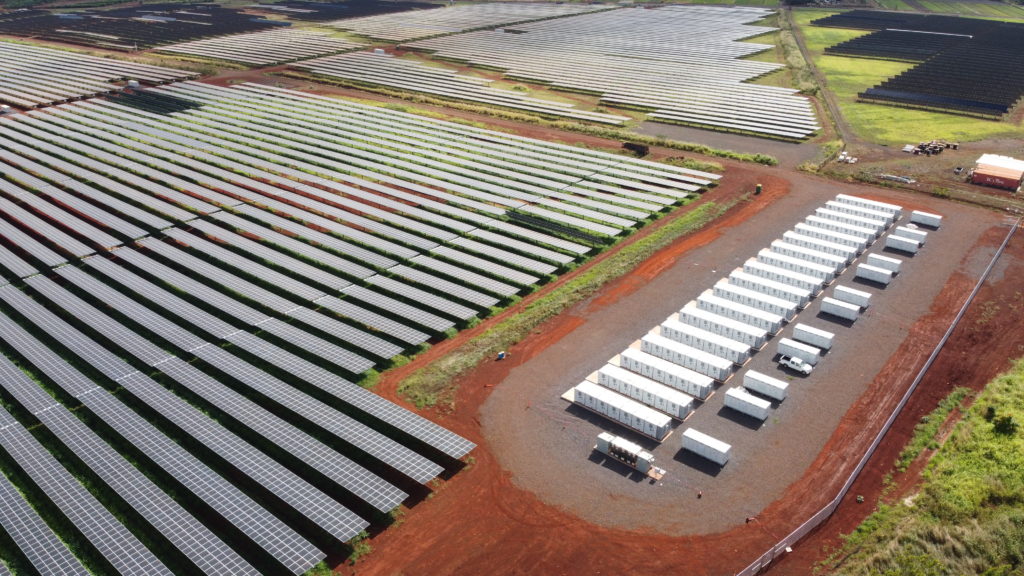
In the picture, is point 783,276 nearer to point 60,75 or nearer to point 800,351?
point 800,351

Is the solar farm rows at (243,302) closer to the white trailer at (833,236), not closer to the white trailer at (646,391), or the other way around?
the white trailer at (646,391)

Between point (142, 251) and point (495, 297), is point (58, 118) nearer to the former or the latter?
point (142, 251)

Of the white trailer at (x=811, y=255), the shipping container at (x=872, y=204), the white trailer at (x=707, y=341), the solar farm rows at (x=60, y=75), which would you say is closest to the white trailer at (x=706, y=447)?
the white trailer at (x=707, y=341)

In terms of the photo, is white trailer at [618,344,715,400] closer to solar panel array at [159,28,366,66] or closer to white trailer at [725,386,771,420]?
white trailer at [725,386,771,420]

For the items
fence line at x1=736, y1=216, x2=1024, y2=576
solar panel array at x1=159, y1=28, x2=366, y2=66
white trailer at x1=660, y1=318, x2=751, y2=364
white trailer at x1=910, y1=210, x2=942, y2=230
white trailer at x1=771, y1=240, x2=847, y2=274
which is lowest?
fence line at x1=736, y1=216, x2=1024, y2=576

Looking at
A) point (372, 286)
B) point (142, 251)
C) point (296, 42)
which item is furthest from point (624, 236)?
point (296, 42)

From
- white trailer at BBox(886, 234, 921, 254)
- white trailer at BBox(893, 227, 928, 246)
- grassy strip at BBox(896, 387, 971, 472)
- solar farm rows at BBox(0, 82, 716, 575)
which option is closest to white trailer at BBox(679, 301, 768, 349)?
grassy strip at BBox(896, 387, 971, 472)

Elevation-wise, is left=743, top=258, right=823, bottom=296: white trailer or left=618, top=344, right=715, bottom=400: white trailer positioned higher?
left=743, top=258, right=823, bottom=296: white trailer

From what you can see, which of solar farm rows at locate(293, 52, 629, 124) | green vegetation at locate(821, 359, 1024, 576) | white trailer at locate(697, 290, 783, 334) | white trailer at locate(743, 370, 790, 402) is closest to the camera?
green vegetation at locate(821, 359, 1024, 576)
